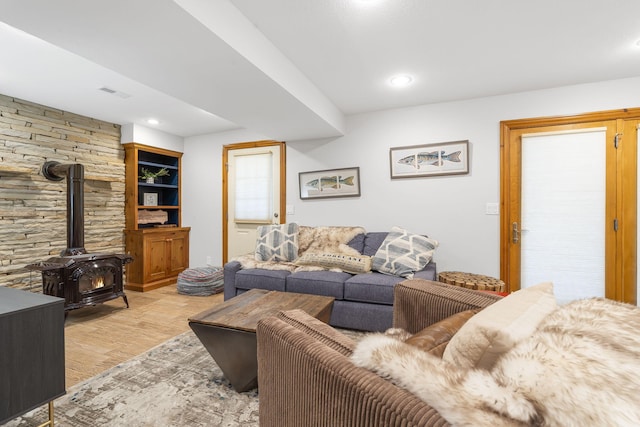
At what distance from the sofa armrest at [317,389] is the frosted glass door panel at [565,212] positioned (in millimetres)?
3162

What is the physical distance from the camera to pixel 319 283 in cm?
286

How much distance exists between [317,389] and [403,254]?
2.35m

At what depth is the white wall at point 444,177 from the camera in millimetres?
3082

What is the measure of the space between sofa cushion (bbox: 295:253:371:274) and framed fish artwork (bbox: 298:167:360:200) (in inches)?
39.4

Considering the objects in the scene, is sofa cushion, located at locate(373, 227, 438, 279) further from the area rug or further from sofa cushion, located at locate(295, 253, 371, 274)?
the area rug

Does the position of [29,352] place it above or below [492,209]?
below

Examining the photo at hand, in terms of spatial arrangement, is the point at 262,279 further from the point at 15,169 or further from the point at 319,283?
the point at 15,169

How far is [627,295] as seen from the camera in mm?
2867

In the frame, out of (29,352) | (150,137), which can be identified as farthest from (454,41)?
(150,137)

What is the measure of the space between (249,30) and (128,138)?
10.8 ft

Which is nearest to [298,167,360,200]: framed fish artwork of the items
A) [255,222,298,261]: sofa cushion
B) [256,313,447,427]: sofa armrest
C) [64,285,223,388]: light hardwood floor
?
[255,222,298,261]: sofa cushion

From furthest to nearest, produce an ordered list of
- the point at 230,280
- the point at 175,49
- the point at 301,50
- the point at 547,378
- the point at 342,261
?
1. the point at 230,280
2. the point at 342,261
3. the point at 301,50
4. the point at 175,49
5. the point at 547,378

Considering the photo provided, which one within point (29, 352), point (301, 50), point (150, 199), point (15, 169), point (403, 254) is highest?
point (301, 50)

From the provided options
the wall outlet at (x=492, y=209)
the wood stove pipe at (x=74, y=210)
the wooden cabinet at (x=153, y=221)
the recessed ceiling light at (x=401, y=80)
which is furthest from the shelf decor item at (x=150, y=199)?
the wall outlet at (x=492, y=209)
